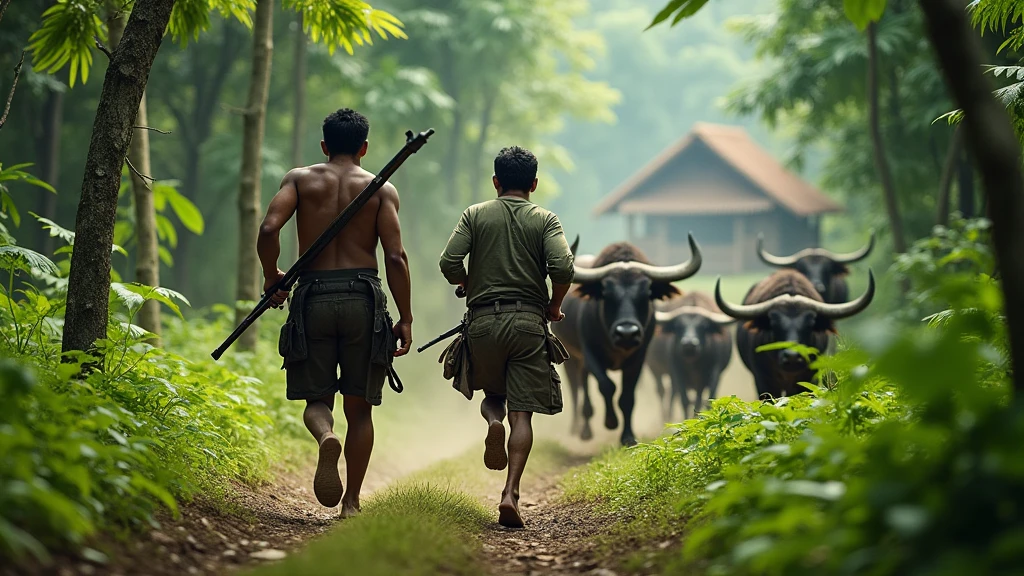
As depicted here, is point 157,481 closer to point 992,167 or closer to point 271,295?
point 271,295

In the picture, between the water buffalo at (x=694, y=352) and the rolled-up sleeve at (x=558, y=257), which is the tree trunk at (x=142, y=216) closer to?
the rolled-up sleeve at (x=558, y=257)

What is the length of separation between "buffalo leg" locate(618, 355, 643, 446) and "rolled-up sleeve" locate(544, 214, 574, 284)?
3.88 meters

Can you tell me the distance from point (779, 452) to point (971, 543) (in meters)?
1.37

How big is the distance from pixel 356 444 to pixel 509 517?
1.01m

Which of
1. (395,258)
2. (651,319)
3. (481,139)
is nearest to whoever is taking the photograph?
(395,258)

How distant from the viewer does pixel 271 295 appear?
623 cm

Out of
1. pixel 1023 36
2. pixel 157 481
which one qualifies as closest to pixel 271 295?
pixel 157 481

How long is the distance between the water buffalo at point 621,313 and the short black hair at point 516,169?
345 centimetres

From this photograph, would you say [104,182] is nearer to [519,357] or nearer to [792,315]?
[519,357]

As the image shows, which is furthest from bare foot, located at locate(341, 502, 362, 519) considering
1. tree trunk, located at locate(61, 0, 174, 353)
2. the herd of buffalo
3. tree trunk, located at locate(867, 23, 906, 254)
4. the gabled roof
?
the gabled roof

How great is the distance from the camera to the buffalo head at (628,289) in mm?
9875

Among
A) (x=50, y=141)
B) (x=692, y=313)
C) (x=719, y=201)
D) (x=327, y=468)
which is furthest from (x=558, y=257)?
(x=719, y=201)

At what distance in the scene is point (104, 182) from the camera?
5602mm

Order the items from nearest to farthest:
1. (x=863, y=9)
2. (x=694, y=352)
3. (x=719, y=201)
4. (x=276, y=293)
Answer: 1. (x=863, y=9)
2. (x=276, y=293)
3. (x=694, y=352)
4. (x=719, y=201)
